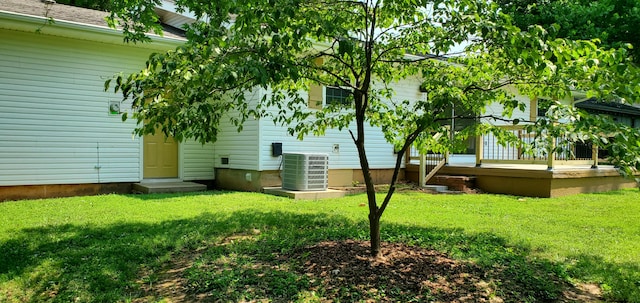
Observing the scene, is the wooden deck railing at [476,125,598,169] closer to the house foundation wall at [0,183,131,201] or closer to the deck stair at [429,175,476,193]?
the deck stair at [429,175,476,193]

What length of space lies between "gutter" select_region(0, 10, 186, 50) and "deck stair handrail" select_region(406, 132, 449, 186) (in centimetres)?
580

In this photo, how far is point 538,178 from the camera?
29.1 ft

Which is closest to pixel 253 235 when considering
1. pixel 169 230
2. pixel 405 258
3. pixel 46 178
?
pixel 169 230

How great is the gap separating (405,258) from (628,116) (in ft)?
63.2

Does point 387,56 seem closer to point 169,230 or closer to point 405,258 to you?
point 405,258

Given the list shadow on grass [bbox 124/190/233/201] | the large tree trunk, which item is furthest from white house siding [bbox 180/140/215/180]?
the large tree trunk

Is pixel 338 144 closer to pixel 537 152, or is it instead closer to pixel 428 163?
pixel 428 163

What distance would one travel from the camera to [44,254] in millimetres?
4129

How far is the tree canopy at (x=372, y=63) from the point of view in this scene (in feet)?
8.62

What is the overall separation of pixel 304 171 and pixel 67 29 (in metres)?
4.93

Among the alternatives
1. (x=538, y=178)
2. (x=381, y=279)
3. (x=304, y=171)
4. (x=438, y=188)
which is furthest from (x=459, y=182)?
(x=381, y=279)

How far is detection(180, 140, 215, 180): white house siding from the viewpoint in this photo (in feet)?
32.0

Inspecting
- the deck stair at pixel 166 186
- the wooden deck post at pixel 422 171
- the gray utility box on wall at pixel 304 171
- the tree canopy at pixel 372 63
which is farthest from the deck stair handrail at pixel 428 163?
the tree canopy at pixel 372 63

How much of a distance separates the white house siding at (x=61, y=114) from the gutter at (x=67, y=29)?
Answer: 230 millimetres
